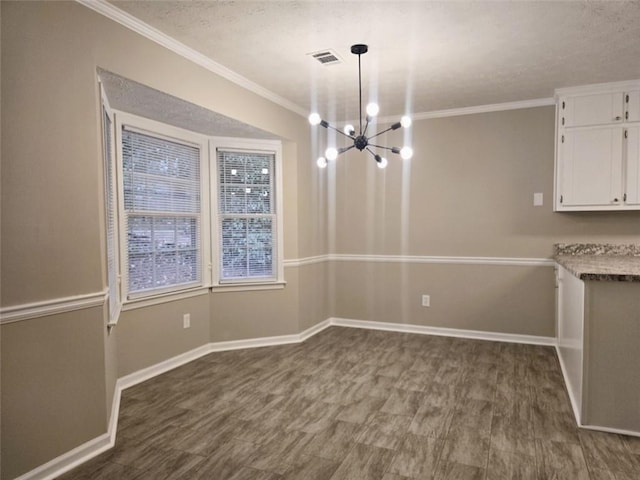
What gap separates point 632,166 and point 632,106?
1.73ft

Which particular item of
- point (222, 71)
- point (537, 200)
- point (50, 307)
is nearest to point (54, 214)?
point (50, 307)

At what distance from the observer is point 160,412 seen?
2814 mm

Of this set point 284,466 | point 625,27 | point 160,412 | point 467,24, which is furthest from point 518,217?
point 160,412

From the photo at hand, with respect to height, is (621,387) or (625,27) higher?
(625,27)

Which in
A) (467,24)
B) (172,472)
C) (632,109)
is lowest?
(172,472)

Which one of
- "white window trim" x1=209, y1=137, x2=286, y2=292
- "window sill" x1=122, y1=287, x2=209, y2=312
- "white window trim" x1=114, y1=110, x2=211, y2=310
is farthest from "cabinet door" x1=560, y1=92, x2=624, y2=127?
"window sill" x1=122, y1=287, x2=209, y2=312

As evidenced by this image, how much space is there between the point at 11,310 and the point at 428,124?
4187 mm

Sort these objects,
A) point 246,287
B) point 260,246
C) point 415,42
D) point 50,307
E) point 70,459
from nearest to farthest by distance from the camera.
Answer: point 50,307 → point 70,459 → point 415,42 → point 246,287 → point 260,246

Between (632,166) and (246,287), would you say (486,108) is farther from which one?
(246,287)

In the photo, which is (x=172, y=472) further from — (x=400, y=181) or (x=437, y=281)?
(x=400, y=181)

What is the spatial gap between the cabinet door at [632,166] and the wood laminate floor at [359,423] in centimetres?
161

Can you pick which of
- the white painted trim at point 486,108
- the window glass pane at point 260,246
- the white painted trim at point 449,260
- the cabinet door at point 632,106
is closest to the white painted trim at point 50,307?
the window glass pane at point 260,246

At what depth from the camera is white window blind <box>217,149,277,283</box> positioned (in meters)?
4.21

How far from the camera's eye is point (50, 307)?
2088 millimetres
